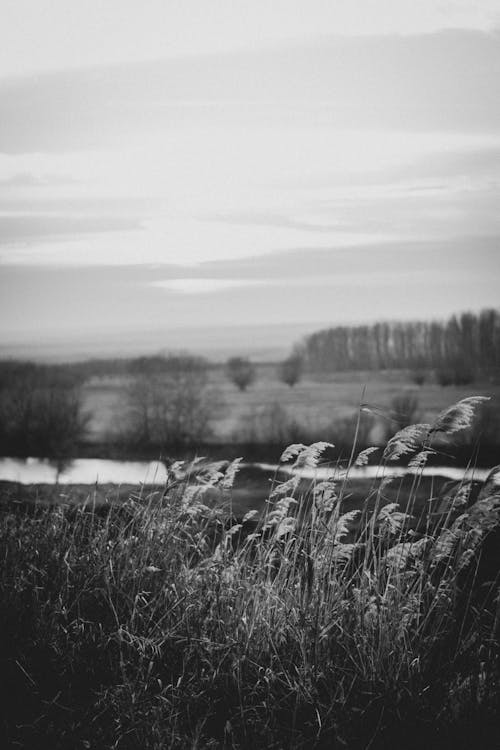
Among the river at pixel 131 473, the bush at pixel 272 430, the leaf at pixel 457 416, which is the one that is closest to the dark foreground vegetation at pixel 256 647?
the leaf at pixel 457 416

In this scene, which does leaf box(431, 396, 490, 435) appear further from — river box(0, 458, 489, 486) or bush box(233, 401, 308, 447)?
bush box(233, 401, 308, 447)

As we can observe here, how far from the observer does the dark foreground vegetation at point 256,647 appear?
12.1 ft

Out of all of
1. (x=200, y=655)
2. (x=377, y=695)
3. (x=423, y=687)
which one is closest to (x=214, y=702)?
(x=200, y=655)

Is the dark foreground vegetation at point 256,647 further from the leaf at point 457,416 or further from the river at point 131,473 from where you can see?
the river at point 131,473

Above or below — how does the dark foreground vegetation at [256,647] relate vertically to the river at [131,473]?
below

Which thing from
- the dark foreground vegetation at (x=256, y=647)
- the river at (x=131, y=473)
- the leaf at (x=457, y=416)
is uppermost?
the leaf at (x=457, y=416)

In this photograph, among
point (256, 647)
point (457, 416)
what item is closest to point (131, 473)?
point (256, 647)

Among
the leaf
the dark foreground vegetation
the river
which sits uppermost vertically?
the leaf

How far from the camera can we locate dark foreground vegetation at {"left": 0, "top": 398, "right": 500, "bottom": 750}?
368 centimetres

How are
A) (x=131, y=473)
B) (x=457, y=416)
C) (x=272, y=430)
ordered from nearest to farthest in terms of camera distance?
(x=457, y=416) < (x=131, y=473) < (x=272, y=430)

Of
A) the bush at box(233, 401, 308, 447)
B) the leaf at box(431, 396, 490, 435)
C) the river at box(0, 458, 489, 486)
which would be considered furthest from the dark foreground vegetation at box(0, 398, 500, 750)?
the bush at box(233, 401, 308, 447)

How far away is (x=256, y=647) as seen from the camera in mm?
4184

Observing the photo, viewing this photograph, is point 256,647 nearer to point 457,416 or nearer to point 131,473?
point 457,416

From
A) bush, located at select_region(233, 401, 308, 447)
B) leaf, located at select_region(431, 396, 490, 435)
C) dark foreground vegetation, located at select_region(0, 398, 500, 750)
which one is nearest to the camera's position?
dark foreground vegetation, located at select_region(0, 398, 500, 750)
